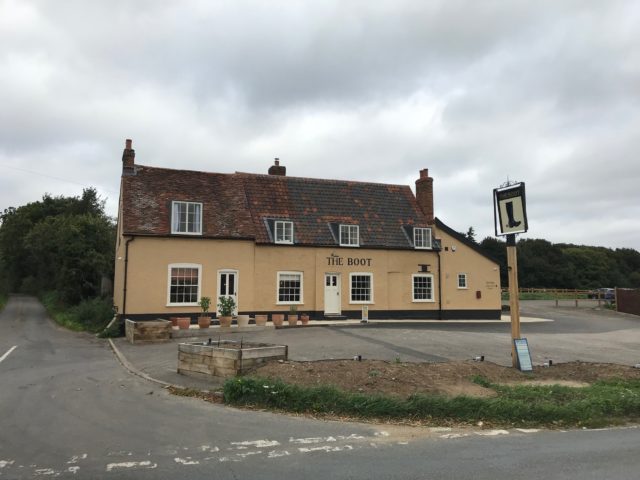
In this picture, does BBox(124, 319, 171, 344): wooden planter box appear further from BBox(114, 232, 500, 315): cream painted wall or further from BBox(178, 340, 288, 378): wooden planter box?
BBox(178, 340, 288, 378): wooden planter box

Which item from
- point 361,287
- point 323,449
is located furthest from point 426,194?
point 323,449

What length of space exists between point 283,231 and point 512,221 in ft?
49.2

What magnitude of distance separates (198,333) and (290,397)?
11.5 metres

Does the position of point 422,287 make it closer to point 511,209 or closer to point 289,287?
point 289,287

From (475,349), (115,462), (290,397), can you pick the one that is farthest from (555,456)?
(475,349)

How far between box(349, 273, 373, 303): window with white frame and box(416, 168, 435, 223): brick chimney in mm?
5772

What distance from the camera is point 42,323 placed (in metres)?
29.1

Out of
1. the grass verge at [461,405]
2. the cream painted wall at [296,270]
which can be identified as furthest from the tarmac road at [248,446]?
the cream painted wall at [296,270]

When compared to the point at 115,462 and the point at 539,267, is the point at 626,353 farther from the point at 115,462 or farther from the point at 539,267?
the point at 539,267

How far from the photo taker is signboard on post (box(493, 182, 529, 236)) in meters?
12.5

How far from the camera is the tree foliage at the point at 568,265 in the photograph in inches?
3543

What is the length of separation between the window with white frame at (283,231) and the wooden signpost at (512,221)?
47.1ft

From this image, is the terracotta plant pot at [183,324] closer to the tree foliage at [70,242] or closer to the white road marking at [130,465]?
the white road marking at [130,465]

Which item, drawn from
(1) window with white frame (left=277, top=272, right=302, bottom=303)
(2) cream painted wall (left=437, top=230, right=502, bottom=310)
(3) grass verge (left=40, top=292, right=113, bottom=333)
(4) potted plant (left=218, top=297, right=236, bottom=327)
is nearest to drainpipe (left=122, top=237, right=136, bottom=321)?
(3) grass verge (left=40, top=292, right=113, bottom=333)
